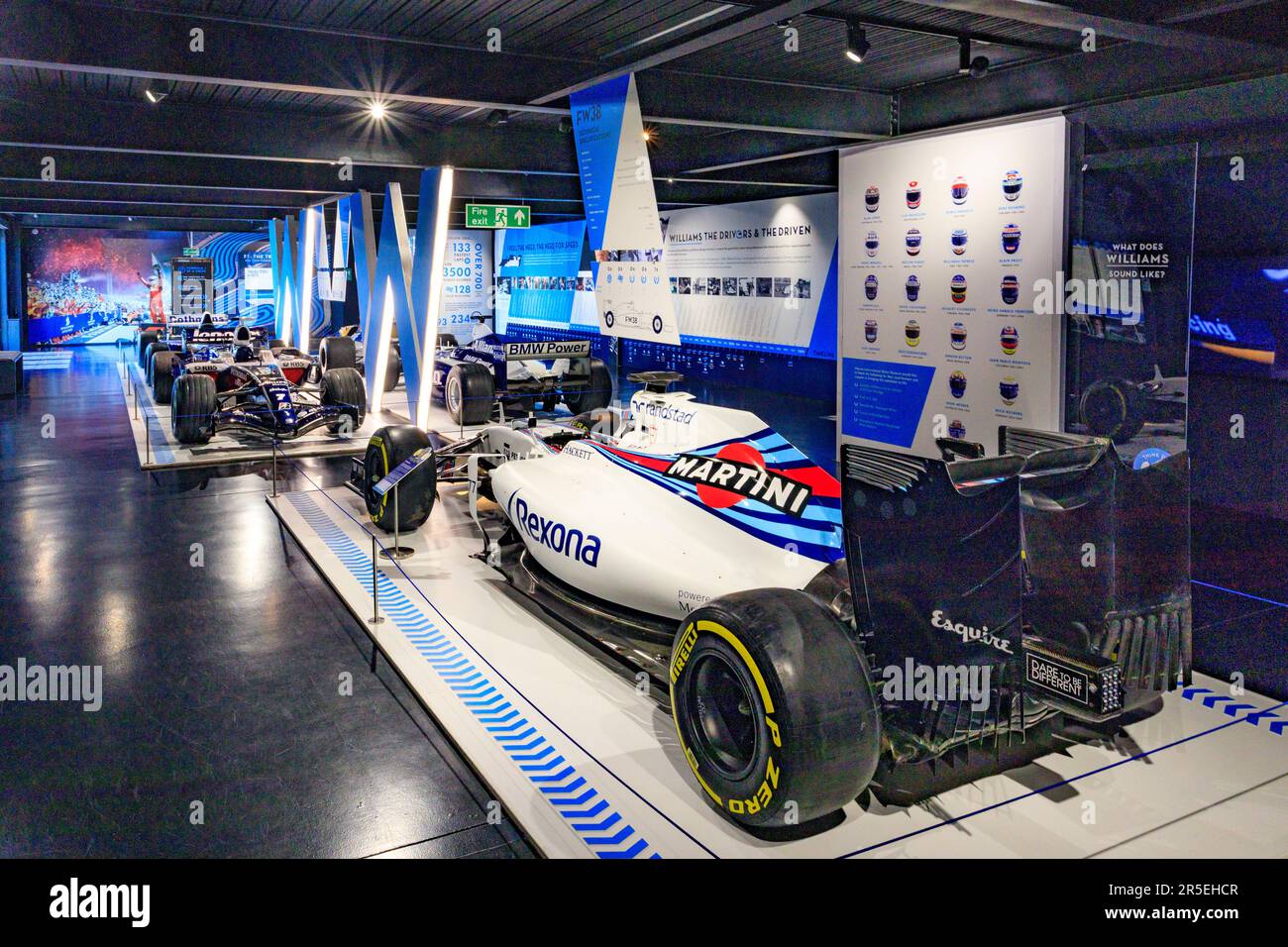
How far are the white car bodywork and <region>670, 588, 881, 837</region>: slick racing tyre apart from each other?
1.14 m

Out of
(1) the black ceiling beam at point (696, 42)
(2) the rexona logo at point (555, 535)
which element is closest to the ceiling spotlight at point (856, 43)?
(1) the black ceiling beam at point (696, 42)

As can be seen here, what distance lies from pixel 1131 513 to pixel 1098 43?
4.36 m

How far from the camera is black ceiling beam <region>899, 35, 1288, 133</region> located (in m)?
6.66

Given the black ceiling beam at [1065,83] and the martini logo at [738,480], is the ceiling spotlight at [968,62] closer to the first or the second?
the black ceiling beam at [1065,83]

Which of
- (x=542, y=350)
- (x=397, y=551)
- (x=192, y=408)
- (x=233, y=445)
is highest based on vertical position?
(x=542, y=350)

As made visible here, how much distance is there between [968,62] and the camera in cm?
736

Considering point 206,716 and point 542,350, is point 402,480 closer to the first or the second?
point 206,716

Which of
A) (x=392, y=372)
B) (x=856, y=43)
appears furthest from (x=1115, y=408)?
(x=392, y=372)

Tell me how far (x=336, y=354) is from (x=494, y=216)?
4190mm

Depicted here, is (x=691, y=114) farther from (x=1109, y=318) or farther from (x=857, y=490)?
(x=857, y=490)

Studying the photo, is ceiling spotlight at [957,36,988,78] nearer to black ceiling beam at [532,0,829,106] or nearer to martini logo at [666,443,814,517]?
black ceiling beam at [532,0,829,106]

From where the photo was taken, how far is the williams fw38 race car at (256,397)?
12.0m
